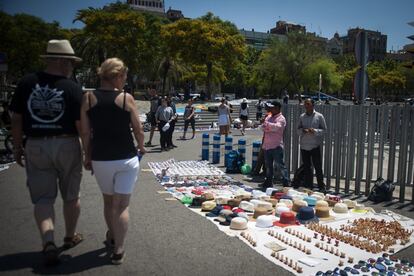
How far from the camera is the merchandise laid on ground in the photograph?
4535 mm

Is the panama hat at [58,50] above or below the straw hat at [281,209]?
above

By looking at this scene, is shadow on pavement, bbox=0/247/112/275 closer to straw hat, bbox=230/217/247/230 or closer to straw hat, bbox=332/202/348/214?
straw hat, bbox=230/217/247/230

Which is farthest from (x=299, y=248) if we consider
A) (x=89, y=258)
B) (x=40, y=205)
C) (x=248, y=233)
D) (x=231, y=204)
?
(x=40, y=205)

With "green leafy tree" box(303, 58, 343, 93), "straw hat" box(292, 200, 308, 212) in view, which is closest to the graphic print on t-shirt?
"straw hat" box(292, 200, 308, 212)

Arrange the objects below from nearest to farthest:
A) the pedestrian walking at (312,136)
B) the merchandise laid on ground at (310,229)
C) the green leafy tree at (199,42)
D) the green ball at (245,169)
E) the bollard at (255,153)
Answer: the merchandise laid on ground at (310,229) < the pedestrian walking at (312,136) < the green ball at (245,169) < the bollard at (255,153) < the green leafy tree at (199,42)

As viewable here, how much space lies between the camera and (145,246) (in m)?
4.88

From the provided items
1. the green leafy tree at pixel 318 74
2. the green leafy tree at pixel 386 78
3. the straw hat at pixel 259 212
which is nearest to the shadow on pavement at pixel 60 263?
the straw hat at pixel 259 212

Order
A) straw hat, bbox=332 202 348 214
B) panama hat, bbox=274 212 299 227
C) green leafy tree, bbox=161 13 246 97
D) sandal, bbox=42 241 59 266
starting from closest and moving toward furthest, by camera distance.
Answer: sandal, bbox=42 241 59 266
panama hat, bbox=274 212 299 227
straw hat, bbox=332 202 348 214
green leafy tree, bbox=161 13 246 97

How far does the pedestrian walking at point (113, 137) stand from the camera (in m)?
4.02

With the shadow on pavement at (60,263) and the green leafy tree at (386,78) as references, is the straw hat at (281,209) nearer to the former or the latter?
the shadow on pavement at (60,263)

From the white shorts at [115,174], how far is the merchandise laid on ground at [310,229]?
198 cm

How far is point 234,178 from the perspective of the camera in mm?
9750

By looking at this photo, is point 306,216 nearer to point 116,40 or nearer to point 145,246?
point 145,246

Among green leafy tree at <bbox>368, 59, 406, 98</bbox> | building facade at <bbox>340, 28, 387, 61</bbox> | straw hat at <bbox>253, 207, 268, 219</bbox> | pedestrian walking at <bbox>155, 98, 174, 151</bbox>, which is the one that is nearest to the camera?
straw hat at <bbox>253, 207, 268, 219</bbox>
